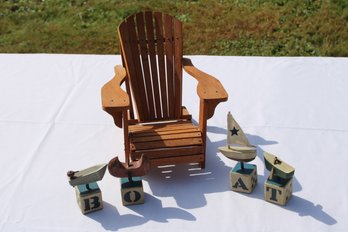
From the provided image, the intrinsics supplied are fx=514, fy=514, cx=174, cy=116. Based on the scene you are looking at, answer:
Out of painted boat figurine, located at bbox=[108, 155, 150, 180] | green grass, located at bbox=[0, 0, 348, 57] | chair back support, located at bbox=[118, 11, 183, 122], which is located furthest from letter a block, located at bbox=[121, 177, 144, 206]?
green grass, located at bbox=[0, 0, 348, 57]

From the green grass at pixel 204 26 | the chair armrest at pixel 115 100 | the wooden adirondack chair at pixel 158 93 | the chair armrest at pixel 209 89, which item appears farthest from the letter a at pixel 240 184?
the green grass at pixel 204 26

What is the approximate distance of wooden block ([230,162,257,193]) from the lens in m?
2.72

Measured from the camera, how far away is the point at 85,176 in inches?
101

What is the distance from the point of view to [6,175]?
2945 mm

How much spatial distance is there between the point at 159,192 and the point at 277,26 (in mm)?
3404

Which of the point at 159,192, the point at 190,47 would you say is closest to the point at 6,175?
the point at 159,192

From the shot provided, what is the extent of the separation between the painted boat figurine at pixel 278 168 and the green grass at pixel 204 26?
9.19ft

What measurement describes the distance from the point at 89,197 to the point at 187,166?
682mm

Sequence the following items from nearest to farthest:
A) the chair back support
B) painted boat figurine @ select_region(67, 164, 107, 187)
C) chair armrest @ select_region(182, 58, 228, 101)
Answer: painted boat figurine @ select_region(67, 164, 107, 187) < chair armrest @ select_region(182, 58, 228, 101) < the chair back support

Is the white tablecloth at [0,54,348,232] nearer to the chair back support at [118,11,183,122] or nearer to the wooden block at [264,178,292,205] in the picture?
the wooden block at [264,178,292,205]

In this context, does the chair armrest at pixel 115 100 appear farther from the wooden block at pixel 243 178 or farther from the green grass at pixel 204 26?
the green grass at pixel 204 26

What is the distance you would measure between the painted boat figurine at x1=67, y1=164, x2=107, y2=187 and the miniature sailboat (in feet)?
2.08

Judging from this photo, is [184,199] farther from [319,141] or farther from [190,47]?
[190,47]

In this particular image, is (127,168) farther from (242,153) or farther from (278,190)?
(278,190)
